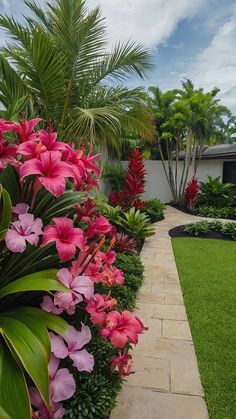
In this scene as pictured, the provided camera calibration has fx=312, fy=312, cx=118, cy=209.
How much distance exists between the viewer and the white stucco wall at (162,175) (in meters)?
14.0

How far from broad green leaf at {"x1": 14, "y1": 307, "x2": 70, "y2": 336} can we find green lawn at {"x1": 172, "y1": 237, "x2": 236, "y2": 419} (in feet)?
4.90

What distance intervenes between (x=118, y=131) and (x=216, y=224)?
14.3ft

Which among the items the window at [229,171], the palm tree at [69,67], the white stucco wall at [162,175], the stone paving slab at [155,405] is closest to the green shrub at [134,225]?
the palm tree at [69,67]

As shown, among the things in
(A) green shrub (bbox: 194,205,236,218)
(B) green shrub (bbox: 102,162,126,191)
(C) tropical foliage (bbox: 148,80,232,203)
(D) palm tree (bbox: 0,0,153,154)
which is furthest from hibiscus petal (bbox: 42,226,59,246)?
(C) tropical foliage (bbox: 148,80,232,203)

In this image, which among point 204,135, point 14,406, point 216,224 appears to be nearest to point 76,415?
point 14,406

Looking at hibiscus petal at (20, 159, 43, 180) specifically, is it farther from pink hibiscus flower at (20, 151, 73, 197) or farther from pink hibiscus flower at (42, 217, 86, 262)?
pink hibiscus flower at (42, 217, 86, 262)

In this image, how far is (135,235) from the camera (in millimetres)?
6832

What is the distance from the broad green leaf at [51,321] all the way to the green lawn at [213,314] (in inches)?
58.9

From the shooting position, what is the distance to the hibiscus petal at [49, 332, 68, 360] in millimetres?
1315

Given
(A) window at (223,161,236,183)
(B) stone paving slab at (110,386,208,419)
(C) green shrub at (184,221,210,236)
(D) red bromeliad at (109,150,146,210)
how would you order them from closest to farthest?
1. (B) stone paving slab at (110,386,208,419)
2. (C) green shrub at (184,221,210,236)
3. (D) red bromeliad at (109,150,146,210)
4. (A) window at (223,161,236,183)

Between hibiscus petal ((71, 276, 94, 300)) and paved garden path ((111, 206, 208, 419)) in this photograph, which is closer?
hibiscus petal ((71, 276, 94, 300))

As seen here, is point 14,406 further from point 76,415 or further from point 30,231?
point 76,415

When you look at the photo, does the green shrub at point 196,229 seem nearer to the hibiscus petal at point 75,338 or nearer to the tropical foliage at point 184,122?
the tropical foliage at point 184,122

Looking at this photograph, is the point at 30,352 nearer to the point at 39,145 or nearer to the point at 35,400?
Answer: the point at 35,400
